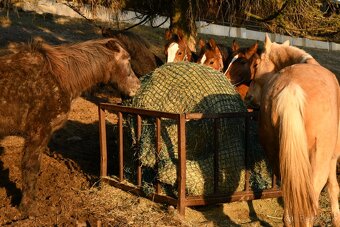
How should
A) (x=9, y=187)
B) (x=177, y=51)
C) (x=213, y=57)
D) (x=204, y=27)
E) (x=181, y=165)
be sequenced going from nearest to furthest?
(x=181, y=165), (x=9, y=187), (x=213, y=57), (x=177, y=51), (x=204, y=27)

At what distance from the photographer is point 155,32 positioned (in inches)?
799

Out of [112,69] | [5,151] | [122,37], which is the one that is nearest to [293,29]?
[122,37]

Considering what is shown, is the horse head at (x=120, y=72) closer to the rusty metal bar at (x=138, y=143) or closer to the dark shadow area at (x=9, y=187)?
the rusty metal bar at (x=138, y=143)

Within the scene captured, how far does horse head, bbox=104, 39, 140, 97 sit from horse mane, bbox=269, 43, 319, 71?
6.07 feet

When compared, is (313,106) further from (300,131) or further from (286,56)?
(286,56)

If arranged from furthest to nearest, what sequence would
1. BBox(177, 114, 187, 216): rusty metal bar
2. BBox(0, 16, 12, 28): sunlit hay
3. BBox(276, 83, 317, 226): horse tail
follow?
1. BBox(0, 16, 12, 28): sunlit hay
2. BBox(177, 114, 187, 216): rusty metal bar
3. BBox(276, 83, 317, 226): horse tail

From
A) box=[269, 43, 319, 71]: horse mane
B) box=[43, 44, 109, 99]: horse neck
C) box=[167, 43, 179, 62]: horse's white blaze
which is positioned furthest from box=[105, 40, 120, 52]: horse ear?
box=[167, 43, 179, 62]: horse's white blaze

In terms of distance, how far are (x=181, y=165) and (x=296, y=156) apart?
1.39 meters

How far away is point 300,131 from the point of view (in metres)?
4.20

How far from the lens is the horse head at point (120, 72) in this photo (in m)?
6.49

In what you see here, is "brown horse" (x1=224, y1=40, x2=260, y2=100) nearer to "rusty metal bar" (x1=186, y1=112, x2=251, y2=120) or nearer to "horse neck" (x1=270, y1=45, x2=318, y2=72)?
"horse neck" (x1=270, y1=45, x2=318, y2=72)

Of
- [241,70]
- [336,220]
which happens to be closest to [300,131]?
[336,220]

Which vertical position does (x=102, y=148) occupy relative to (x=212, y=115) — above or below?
below

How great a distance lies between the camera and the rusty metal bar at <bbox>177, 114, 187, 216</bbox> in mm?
5148
